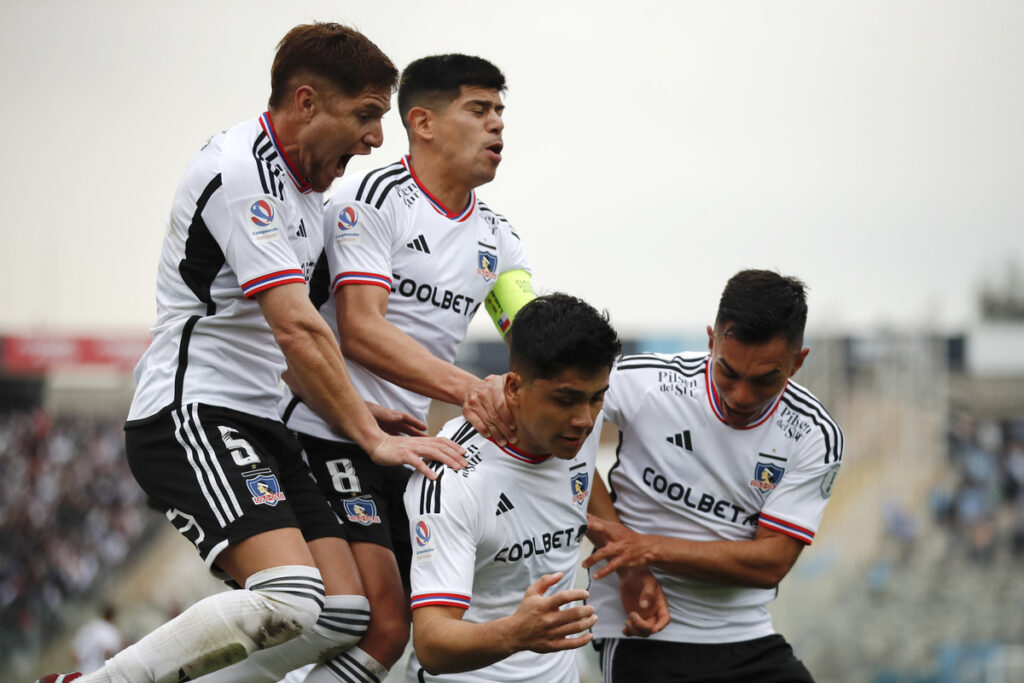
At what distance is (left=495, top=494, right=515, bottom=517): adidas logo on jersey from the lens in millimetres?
3904

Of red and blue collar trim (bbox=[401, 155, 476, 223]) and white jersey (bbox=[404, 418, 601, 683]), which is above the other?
red and blue collar trim (bbox=[401, 155, 476, 223])

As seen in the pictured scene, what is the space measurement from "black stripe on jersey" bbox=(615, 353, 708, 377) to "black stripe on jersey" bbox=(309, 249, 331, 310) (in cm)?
128

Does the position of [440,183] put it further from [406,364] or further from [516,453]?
[516,453]

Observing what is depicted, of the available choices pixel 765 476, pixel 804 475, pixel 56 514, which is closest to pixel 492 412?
pixel 765 476

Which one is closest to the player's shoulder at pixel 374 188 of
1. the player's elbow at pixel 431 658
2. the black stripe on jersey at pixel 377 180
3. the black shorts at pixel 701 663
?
the black stripe on jersey at pixel 377 180

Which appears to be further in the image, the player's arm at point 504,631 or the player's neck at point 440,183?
the player's neck at point 440,183

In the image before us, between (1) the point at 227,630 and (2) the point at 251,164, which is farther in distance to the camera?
(2) the point at 251,164

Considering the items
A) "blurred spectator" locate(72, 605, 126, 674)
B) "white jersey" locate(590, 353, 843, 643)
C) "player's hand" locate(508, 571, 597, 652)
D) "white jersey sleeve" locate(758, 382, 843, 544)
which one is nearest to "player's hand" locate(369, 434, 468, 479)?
"player's hand" locate(508, 571, 597, 652)

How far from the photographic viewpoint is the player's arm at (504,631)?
3.18m

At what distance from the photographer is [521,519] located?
397 centimetres

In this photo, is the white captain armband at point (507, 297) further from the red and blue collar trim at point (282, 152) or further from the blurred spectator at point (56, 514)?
the blurred spectator at point (56, 514)

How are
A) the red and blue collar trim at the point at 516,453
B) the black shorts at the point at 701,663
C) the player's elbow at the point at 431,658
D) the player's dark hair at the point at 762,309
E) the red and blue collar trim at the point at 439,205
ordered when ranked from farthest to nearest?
the black shorts at the point at 701,663
the red and blue collar trim at the point at 439,205
the player's dark hair at the point at 762,309
the red and blue collar trim at the point at 516,453
the player's elbow at the point at 431,658

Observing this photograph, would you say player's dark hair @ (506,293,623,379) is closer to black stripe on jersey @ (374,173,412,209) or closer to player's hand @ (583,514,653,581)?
black stripe on jersey @ (374,173,412,209)

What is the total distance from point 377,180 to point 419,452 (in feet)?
4.03
